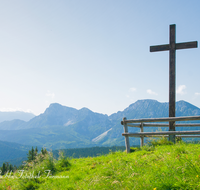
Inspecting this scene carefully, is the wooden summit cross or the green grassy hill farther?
the wooden summit cross

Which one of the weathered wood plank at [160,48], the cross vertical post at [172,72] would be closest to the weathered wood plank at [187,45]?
the cross vertical post at [172,72]

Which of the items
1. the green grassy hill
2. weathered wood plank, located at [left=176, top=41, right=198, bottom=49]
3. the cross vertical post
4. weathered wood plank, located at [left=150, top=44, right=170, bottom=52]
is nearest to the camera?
the green grassy hill

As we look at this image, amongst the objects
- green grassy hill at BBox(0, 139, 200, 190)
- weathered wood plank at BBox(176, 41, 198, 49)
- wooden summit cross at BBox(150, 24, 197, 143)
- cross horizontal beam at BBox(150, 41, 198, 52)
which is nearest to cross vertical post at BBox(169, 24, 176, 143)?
wooden summit cross at BBox(150, 24, 197, 143)

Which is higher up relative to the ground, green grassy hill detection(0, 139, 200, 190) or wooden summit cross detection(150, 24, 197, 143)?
wooden summit cross detection(150, 24, 197, 143)

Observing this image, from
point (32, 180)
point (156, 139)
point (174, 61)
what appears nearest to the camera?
point (32, 180)

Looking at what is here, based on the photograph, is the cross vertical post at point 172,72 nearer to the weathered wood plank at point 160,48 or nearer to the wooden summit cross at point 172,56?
the wooden summit cross at point 172,56

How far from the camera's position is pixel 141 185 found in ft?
12.4

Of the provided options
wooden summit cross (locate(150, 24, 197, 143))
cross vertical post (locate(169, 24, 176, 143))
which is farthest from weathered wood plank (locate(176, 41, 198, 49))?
cross vertical post (locate(169, 24, 176, 143))

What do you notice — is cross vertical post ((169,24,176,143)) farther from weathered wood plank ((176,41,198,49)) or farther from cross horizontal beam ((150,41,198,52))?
weathered wood plank ((176,41,198,49))

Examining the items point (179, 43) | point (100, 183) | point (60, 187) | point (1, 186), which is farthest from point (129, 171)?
point (179, 43)

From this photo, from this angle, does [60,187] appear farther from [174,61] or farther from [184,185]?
[174,61]

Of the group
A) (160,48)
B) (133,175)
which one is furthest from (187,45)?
(133,175)

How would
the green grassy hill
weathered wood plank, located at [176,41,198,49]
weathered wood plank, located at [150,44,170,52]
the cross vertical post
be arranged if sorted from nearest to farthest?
the green grassy hill < the cross vertical post < weathered wood plank, located at [176,41,198,49] < weathered wood plank, located at [150,44,170,52]

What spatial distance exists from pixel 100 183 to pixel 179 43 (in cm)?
865
